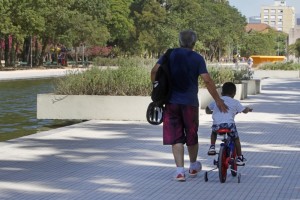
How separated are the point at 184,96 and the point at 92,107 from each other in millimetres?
8257

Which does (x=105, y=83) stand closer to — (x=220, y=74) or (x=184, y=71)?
(x=220, y=74)

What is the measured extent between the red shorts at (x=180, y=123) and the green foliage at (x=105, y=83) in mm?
8505

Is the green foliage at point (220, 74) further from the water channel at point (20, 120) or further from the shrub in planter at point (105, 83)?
the water channel at point (20, 120)

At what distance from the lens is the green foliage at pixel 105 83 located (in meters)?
Result: 16.9

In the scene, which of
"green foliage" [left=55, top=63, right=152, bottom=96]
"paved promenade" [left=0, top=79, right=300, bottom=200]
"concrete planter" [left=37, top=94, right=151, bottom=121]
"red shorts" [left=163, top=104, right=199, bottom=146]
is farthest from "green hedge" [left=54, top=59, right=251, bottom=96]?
"red shorts" [left=163, top=104, right=199, bottom=146]

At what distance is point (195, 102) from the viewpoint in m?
8.30

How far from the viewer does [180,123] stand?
8328 millimetres

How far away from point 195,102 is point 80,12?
62.1 metres

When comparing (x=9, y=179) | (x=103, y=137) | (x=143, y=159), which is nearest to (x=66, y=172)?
(x=9, y=179)

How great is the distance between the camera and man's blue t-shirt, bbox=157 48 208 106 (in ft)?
26.8

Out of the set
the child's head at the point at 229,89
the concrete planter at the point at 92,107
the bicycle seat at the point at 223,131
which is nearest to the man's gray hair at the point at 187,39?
the child's head at the point at 229,89

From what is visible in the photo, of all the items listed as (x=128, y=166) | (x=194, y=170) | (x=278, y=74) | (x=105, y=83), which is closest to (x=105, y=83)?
(x=105, y=83)

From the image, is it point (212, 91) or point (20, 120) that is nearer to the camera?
point (212, 91)

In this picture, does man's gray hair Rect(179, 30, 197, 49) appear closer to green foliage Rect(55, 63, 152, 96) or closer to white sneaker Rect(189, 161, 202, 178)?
white sneaker Rect(189, 161, 202, 178)
